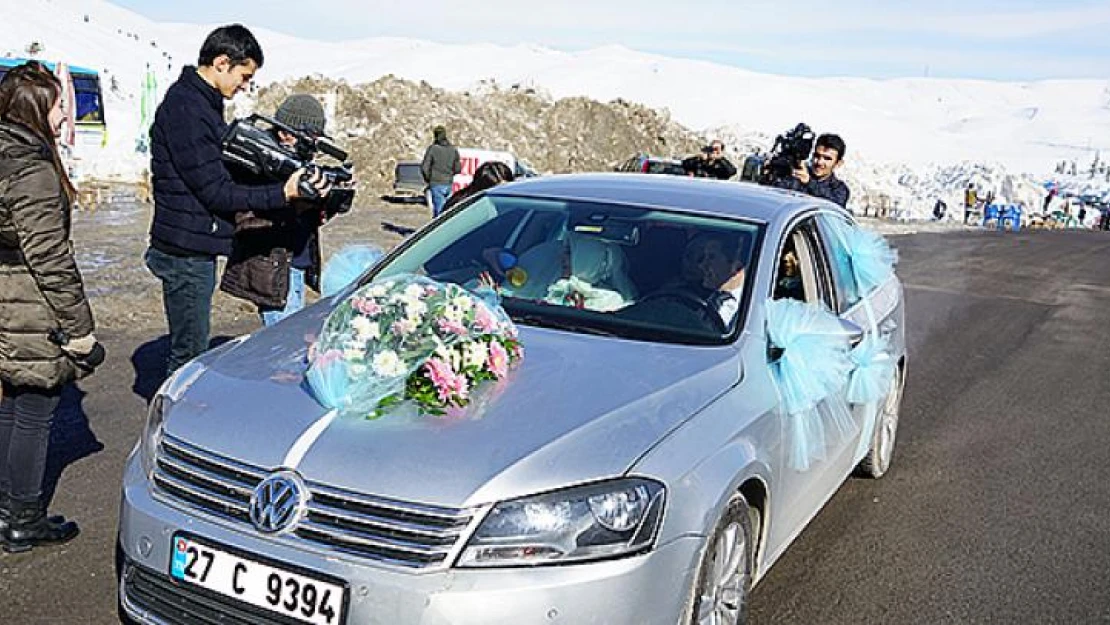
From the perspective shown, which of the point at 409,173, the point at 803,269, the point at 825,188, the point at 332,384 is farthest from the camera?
the point at 409,173

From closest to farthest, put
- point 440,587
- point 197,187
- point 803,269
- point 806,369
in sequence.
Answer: point 440,587
point 806,369
point 803,269
point 197,187

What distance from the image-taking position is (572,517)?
2.85m

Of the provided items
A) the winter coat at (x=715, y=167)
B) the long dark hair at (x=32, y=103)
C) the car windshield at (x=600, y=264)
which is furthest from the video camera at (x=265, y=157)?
the winter coat at (x=715, y=167)

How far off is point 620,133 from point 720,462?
119 ft

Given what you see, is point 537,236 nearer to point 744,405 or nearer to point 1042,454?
point 744,405

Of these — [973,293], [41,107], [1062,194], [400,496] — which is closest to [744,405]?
[400,496]

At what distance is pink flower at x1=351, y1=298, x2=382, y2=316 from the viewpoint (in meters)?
3.44

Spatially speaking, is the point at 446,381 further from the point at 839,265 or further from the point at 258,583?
the point at 839,265

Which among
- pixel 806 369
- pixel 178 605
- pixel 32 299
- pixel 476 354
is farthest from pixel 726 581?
pixel 32 299

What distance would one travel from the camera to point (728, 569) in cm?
342

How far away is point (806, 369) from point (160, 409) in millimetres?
2252

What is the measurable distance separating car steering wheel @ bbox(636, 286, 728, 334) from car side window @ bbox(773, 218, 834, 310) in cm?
31

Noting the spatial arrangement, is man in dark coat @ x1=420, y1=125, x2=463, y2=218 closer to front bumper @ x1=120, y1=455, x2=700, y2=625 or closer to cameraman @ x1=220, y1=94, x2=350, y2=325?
cameraman @ x1=220, y1=94, x2=350, y2=325

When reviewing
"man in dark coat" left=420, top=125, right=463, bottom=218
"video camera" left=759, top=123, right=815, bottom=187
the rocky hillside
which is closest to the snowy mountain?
the rocky hillside
